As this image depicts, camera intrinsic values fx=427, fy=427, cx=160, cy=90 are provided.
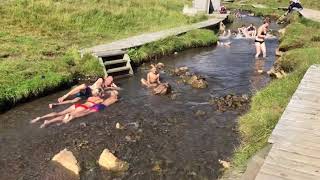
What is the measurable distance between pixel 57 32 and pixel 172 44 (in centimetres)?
658

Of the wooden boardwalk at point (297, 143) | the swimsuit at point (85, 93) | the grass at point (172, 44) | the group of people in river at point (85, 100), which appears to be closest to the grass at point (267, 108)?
the wooden boardwalk at point (297, 143)

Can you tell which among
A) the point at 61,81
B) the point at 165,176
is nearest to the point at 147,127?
the point at 165,176

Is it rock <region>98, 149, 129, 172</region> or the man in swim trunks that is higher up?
rock <region>98, 149, 129, 172</region>

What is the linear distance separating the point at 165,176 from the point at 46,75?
8.34 metres

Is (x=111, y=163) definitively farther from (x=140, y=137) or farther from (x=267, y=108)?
(x=267, y=108)

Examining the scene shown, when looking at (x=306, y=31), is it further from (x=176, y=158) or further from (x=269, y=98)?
(x=176, y=158)

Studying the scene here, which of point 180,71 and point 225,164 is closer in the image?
point 225,164

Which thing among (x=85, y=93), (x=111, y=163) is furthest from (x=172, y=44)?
(x=111, y=163)

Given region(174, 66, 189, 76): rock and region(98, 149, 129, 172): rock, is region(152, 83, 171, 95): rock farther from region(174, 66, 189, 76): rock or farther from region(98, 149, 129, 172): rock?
region(98, 149, 129, 172): rock

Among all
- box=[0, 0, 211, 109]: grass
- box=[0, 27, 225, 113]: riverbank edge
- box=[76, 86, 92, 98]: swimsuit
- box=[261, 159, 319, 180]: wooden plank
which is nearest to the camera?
box=[261, 159, 319, 180]: wooden plank

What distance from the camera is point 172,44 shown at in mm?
24297

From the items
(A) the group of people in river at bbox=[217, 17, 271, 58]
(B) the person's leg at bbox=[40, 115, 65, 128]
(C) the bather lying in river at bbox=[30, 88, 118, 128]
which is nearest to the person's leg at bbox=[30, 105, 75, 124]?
(C) the bather lying in river at bbox=[30, 88, 118, 128]

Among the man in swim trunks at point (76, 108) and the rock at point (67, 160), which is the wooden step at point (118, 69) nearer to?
the man in swim trunks at point (76, 108)

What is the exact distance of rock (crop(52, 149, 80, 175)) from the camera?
33.9ft
